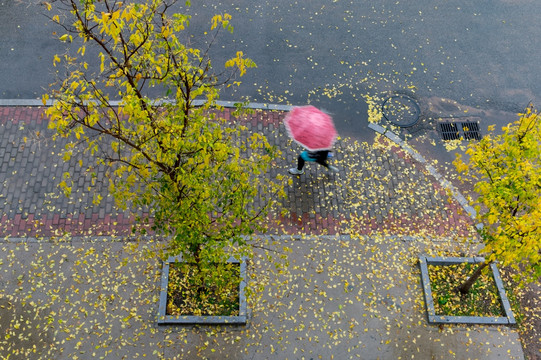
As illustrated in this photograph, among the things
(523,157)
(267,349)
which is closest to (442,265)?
(523,157)

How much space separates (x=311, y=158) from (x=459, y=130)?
4.78 metres

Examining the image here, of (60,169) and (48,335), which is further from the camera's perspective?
(60,169)

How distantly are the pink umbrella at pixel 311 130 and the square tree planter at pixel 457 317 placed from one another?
3516 mm

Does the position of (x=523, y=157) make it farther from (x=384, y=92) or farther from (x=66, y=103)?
(x=66, y=103)

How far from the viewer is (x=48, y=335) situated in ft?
31.3

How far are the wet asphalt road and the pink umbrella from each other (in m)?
1.87

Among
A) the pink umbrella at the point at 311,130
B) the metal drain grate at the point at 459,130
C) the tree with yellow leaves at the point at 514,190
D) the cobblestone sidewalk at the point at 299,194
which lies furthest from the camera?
the metal drain grate at the point at 459,130

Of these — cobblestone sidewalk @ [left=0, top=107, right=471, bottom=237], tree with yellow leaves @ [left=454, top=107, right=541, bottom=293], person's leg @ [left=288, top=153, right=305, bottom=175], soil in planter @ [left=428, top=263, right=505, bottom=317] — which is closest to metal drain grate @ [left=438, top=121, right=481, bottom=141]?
cobblestone sidewalk @ [left=0, top=107, right=471, bottom=237]

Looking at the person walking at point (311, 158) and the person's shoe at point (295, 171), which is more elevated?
the person walking at point (311, 158)

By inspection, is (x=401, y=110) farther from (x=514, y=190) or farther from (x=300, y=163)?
(x=514, y=190)

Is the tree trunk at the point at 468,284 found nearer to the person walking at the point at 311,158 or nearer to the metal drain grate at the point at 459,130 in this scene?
the person walking at the point at 311,158


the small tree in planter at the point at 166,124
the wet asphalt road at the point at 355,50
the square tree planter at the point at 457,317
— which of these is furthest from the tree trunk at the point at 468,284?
the small tree in planter at the point at 166,124

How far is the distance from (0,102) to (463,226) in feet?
41.5

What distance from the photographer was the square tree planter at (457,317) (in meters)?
9.96
